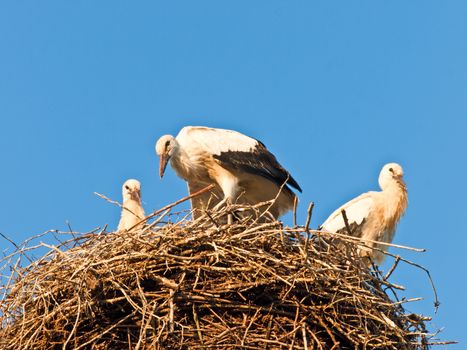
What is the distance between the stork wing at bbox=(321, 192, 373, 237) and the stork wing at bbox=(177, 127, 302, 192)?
33.6 inches

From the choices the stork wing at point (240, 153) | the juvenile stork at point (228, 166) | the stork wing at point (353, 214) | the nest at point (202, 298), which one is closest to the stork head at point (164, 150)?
the juvenile stork at point (228, 166)

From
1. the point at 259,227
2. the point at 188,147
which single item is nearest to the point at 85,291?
the point at 259,227

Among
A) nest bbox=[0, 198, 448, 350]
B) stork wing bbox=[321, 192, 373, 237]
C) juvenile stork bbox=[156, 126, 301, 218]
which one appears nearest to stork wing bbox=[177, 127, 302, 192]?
juvenile stork bbox=[156, 126, 301, 218]

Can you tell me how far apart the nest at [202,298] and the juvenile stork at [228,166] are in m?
2.51

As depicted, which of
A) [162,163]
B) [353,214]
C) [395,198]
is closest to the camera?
[162,163]

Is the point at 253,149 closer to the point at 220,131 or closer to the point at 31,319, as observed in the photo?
the point at 220,131

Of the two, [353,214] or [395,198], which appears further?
[395,198]

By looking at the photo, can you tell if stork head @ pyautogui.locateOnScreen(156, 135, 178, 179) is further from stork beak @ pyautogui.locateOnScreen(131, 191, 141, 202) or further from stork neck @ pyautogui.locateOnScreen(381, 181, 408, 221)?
stork neck @ pyautogui.locateOnScreen(381, 181, 408, 221)

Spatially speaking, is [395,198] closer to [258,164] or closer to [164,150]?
[258,164]

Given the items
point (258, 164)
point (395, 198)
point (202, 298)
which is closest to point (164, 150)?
point (258, 164)

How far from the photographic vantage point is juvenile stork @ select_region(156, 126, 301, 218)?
9.24m

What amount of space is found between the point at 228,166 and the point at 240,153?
0.53 ft

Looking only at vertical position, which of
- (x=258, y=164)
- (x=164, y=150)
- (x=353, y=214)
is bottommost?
(x=164, y=150)

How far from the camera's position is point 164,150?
9102mm
